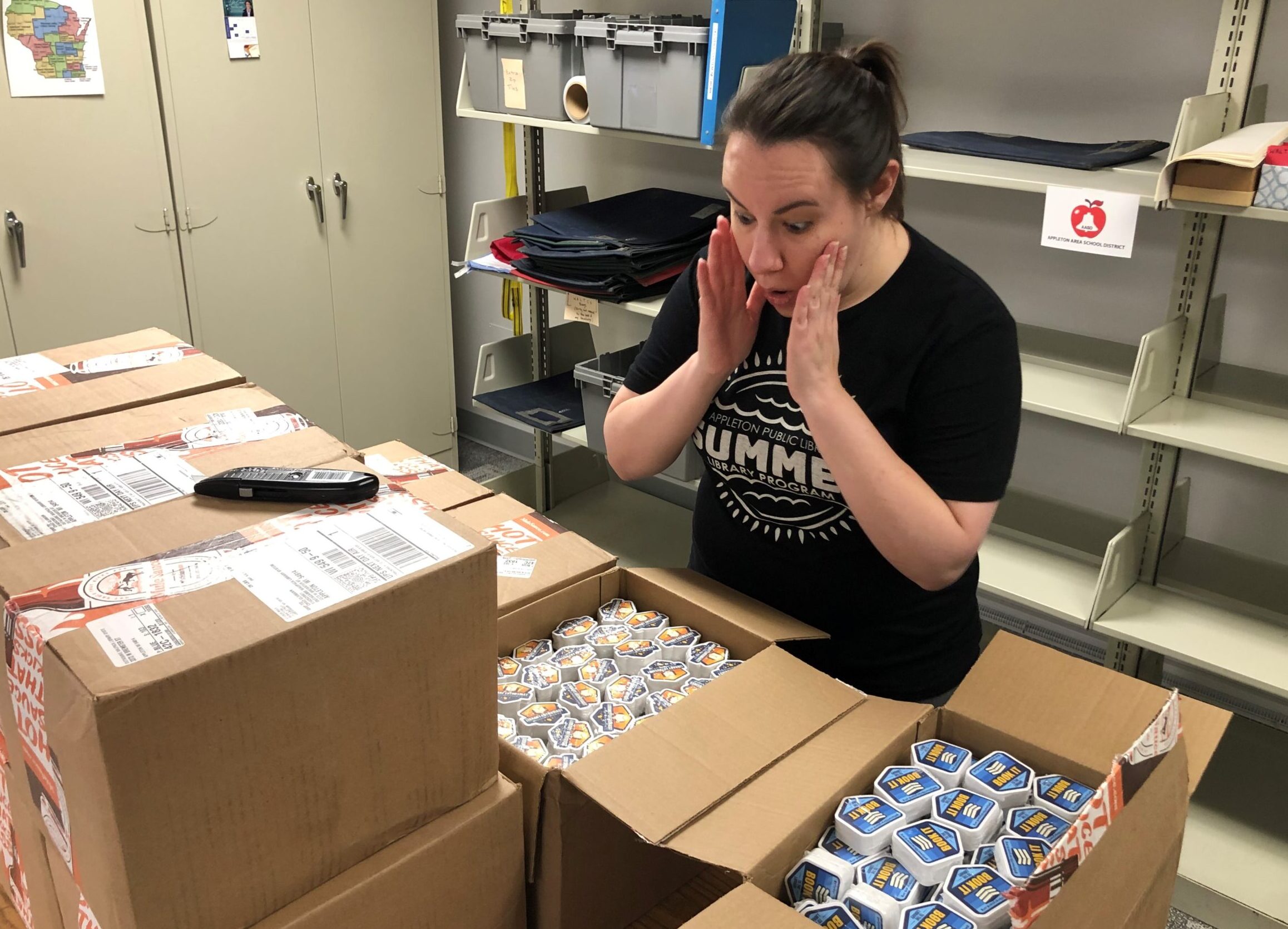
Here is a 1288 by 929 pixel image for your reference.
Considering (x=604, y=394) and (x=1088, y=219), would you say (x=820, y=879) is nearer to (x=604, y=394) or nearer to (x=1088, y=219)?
(x=1088, y=219)

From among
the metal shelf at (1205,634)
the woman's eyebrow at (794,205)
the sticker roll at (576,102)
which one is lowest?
the metal shelf at (1205,634)

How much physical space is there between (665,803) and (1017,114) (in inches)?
76.8

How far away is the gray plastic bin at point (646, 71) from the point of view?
2.17m

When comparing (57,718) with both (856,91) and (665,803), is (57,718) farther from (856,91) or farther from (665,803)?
(856,91)

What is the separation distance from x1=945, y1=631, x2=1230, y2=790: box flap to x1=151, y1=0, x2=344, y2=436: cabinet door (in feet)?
8.62

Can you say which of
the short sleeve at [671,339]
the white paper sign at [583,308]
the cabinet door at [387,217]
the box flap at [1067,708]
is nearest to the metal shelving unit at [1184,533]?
the white paper sign at [583,308]

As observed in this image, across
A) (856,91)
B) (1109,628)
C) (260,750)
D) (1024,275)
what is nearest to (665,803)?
(260,750)

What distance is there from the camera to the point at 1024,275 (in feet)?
7.78

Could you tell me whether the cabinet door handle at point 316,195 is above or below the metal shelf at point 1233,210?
below

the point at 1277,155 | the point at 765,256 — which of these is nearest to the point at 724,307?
the point at 765,256

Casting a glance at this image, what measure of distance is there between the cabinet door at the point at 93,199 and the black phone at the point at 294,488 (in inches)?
86.7

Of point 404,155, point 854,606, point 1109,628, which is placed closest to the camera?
point 854,606

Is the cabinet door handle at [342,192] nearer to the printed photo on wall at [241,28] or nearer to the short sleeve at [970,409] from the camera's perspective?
the printed photo on wall at [241,28]

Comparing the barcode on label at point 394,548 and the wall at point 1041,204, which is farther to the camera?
the wall at point 1041,204
